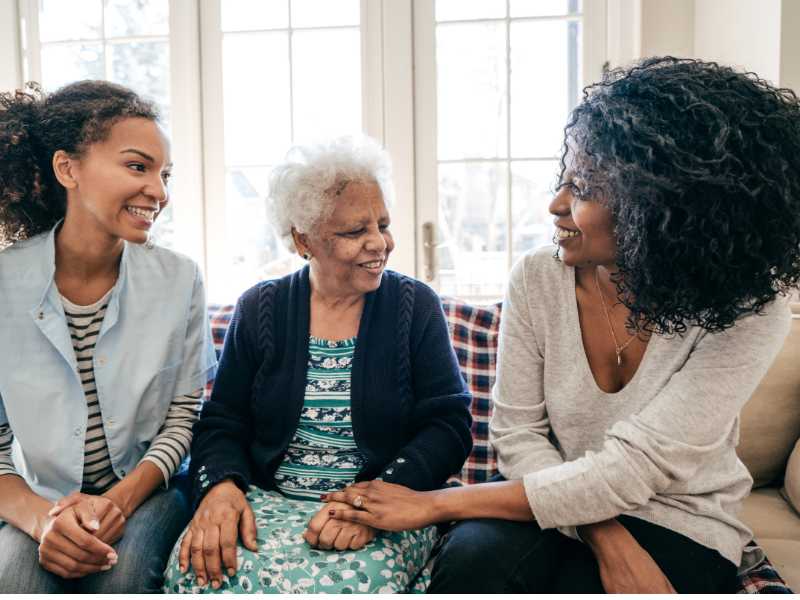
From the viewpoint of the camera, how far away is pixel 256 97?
10.0ft

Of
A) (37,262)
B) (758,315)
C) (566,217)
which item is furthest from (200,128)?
(758,315)

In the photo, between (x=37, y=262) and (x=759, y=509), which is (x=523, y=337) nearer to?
(x=759, y=509)

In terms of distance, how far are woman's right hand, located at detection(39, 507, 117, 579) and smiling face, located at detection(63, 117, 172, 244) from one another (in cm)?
57

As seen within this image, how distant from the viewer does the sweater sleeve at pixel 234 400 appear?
5.09 feet

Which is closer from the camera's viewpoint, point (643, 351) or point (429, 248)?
point (643, 351)

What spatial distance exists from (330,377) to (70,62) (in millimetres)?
2296

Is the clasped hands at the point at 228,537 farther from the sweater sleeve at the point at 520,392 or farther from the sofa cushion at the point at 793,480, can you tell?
Answer: the sofa cushion at the point at 793,480

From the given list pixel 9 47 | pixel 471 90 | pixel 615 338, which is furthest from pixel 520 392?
pixel 9 47

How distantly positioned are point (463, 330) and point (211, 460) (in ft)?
2.35

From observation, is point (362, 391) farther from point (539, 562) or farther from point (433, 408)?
point (539, 562)

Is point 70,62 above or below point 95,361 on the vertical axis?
above

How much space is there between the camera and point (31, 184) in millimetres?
1588

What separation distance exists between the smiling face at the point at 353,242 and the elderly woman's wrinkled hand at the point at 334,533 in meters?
0.48

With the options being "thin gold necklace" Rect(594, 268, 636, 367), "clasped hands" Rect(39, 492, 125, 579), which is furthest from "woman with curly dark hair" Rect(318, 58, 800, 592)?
"clasped hands" Rect(39, 492, 125, 579)
